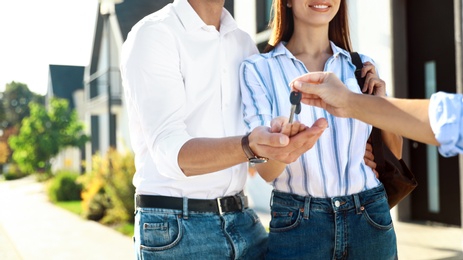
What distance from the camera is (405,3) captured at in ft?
26.2

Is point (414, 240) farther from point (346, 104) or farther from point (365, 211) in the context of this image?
point (346, 104)

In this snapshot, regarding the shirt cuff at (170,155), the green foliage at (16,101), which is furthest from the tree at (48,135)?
the green foliage at (16,101)

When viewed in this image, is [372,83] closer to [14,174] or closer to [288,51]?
[288,51]

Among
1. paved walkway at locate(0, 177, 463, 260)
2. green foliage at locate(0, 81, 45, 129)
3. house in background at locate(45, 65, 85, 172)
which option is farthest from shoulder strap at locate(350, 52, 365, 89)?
green foliage at locate(0, 81, 45, 129)

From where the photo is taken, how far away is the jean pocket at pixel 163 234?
172 centimetres

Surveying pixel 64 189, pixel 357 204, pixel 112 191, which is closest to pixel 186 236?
pixel 357 204

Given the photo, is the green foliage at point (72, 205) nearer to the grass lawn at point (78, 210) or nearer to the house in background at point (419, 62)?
the grass lawn at point (78, 210)

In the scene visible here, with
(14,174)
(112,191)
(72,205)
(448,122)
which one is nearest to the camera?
(448,122)

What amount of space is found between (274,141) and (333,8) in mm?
889

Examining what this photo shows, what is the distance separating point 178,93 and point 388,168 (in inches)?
33.6

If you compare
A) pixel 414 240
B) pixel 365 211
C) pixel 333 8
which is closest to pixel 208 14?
pixel 333 8

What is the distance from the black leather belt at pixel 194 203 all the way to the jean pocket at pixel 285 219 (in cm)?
15

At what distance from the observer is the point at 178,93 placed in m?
1.66

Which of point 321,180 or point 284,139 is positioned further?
point 321,180
